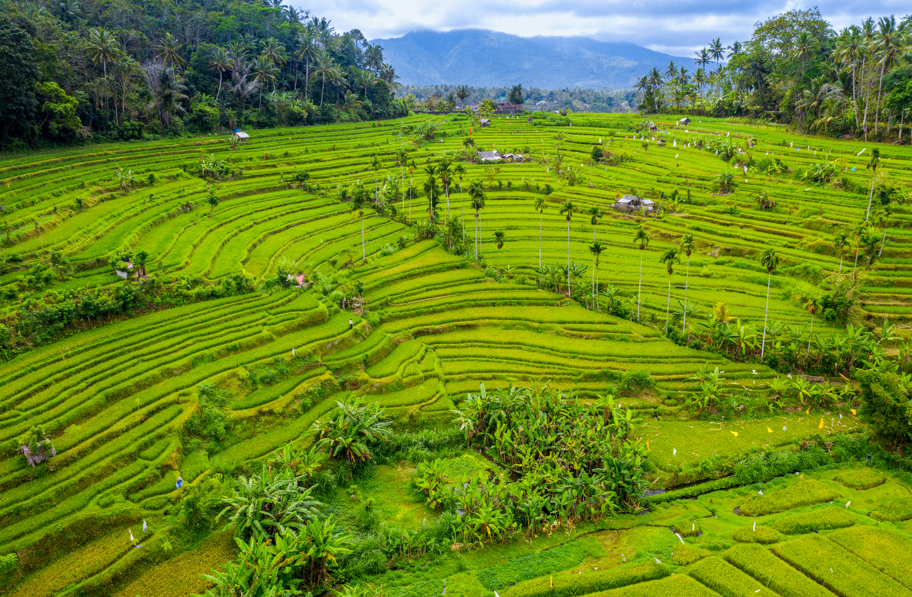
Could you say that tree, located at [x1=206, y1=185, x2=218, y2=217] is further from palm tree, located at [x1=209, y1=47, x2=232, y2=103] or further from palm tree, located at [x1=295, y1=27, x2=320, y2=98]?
palm tree, located at [x1=295, y1=27, x2=320, y2=98]

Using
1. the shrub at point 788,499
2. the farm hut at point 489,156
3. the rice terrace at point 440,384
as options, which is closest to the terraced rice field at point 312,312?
the rice terrace at point 440,384

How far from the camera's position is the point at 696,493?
21.6 metres

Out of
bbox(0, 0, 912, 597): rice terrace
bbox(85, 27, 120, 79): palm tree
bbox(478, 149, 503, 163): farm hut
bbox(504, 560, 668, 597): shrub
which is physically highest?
bbox(85, 27, 120, 79): palm tree

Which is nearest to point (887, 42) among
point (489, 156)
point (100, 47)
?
point (489, 156)

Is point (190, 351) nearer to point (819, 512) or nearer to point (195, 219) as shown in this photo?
point (195, 219)

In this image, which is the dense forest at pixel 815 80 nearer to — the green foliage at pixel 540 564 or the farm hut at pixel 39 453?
the green foliage at pixel 540 564

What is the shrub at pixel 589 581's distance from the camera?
1722 cm

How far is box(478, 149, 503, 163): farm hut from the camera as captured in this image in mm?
65625

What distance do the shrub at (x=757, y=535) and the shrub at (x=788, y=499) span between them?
1.14m

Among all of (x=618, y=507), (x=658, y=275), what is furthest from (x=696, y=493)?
(x=658, y=275)

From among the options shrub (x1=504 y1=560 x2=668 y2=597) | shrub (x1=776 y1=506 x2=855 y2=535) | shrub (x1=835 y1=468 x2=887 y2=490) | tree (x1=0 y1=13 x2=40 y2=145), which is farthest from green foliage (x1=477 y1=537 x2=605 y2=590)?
tree (x1=0 y1=13 x2=40 y2=145)

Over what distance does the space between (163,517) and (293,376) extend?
8.92 metres

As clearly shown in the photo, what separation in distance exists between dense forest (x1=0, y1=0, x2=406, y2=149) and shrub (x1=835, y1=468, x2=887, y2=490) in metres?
59.1

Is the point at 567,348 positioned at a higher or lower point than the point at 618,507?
higher
